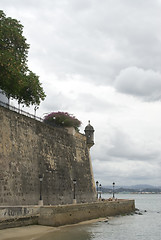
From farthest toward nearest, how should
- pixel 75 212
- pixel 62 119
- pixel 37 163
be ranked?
pixel 62 119 < pixel 37 163 < pixel 75 212

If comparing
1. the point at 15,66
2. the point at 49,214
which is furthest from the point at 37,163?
the point at 15,66

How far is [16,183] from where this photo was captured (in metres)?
26.5

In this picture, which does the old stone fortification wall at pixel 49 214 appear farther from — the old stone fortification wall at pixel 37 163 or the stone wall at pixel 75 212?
the old stone fortification wall at pixel 37 163

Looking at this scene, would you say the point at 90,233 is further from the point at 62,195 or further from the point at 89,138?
the point at 89,138

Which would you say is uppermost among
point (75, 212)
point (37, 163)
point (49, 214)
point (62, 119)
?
point (62, 119)

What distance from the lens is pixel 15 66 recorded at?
87.1ft

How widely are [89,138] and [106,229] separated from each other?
61.7 ft

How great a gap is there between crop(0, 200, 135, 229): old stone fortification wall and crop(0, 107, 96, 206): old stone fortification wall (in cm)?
258

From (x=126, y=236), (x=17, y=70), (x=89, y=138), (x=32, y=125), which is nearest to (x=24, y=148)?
(x=32, y=125)

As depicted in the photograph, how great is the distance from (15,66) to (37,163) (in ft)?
30.5

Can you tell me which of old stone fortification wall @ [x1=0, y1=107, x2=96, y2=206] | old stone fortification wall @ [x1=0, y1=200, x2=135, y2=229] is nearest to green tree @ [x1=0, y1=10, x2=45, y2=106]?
old stone fortification wall @ [x1=0, y1=107, x2=96, y2=206]

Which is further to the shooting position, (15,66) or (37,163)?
(37,163)

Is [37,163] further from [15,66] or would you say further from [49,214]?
[15,66]

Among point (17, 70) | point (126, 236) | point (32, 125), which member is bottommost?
point (126, 236)
